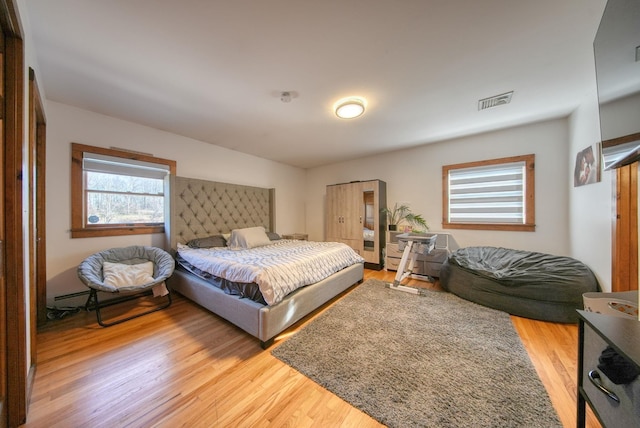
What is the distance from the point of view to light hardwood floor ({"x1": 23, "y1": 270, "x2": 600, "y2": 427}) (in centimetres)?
121

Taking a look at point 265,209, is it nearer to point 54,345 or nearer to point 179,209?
point 179,209

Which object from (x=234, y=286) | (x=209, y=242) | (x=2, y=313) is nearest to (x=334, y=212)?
(x=209, y=242)

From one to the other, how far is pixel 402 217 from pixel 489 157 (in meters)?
1.74

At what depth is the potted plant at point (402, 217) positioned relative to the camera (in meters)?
4.13

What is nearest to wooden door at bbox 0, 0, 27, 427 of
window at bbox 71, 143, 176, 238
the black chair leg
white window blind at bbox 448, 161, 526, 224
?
the black chair leg

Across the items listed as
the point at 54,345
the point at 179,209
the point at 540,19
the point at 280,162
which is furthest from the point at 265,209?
the point at 540,19

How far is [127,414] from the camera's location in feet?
4.05

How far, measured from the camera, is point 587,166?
2477 mm

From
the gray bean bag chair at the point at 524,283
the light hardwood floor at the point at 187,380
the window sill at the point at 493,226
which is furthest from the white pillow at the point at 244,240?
the window sill at the point at 493,226

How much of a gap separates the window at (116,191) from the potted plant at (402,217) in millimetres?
4031

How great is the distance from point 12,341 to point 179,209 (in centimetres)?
227

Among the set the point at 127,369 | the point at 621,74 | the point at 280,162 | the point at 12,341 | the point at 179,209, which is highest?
the point at 280,162

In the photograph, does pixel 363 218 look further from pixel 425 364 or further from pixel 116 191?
pixel 116 191

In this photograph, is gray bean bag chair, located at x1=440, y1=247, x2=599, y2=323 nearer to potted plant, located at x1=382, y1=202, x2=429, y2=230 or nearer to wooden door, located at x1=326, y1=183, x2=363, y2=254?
potted plant, located at x1=382, y1=202, x2=429, y2=230
